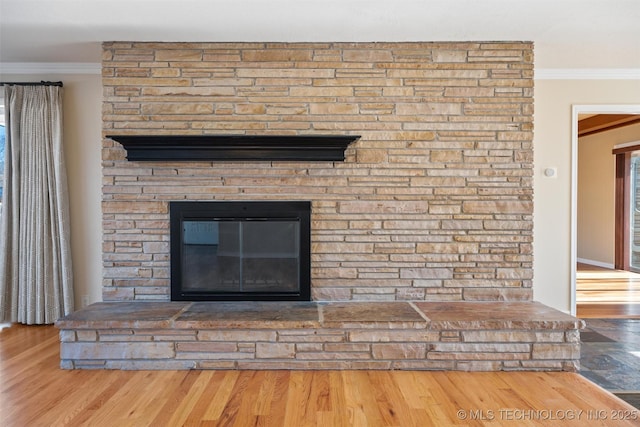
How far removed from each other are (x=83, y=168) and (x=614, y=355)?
174 inches

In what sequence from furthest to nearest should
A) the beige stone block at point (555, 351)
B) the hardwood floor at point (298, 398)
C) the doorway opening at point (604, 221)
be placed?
the doorway opening at point (604, 221)
the beige stone block at point (555, 351)
the hardwood floor at point (298, 398)

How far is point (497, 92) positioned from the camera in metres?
3.00

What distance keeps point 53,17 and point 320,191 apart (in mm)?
2058

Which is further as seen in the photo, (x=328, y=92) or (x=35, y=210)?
(x=35, y=210)

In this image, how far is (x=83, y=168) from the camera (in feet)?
11.7

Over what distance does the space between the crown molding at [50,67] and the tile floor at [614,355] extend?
14.3 ft

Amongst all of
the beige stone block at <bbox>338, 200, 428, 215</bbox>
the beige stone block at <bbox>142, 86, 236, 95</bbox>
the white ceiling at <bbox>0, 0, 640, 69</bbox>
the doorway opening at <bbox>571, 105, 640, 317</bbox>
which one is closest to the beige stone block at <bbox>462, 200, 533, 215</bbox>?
the beige stone block at <bbox>338, 200, 428, 215</bbox>

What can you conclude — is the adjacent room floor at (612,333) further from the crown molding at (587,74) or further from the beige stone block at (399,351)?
the crown molding at (587,74)

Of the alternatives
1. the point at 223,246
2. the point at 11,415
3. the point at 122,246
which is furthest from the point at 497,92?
the point at 11,415

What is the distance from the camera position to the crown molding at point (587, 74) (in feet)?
11.7

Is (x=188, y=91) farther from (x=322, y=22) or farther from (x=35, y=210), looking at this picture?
(x=35, y=210)

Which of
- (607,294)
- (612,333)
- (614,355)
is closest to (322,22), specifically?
(614,355)

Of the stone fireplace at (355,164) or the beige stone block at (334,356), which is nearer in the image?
the beige stone block at (334,356)

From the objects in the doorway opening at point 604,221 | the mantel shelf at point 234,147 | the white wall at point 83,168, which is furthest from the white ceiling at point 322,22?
the doorway opening at point 604,221
